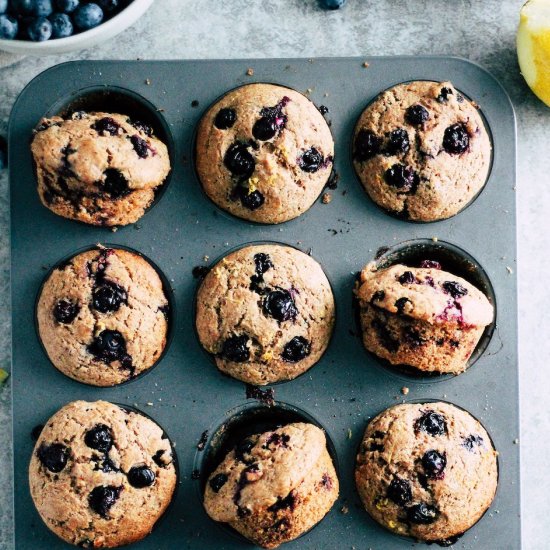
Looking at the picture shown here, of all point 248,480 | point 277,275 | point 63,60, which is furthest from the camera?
point 63,60

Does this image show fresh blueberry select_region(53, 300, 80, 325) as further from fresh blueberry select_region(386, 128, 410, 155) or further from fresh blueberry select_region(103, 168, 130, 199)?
fresh blueberry select_region(386, 128, 410, 155)

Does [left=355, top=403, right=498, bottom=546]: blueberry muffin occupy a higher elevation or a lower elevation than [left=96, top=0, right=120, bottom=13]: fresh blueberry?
lower

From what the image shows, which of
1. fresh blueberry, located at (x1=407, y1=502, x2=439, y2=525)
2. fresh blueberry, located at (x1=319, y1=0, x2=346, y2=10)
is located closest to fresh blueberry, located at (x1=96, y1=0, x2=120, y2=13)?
fresh blueberry, located at (x1=319, y1=0, x2=346, y2=10)

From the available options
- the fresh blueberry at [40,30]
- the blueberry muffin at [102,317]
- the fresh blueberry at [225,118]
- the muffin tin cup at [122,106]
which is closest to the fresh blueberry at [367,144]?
the fresh blueberry at [225,118]

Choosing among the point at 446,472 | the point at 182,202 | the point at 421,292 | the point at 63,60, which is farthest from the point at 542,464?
the point at 63,60

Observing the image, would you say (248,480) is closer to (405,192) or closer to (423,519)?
(423,519)

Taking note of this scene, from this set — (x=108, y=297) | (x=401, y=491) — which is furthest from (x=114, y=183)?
(x=401, y=491)

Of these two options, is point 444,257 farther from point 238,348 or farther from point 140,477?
point 140,477
